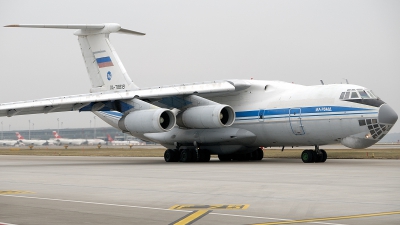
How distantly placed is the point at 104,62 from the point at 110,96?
473 centimetres

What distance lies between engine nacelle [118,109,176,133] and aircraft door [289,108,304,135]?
4.69 metres

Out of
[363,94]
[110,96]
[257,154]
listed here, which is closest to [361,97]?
[363,94]

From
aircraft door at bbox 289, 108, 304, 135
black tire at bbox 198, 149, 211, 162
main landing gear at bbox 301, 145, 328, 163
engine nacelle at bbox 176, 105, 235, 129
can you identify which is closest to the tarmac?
aircraft door at bbox 289, 108, 304, 135

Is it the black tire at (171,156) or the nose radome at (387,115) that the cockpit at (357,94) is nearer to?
the nose radome at (387,115)

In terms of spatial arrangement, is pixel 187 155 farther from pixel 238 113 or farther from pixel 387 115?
pixel 387 115

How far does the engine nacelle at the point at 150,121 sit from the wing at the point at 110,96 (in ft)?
3.05

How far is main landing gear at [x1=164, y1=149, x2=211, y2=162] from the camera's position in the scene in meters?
25.8

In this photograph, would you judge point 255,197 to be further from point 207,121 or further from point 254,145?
point 254,145

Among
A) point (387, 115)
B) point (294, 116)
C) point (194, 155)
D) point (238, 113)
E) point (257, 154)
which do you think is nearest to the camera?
point (387, 115)

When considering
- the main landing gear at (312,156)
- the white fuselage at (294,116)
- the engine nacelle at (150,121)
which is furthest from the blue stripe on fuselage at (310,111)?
the engine nacelle at (150,121)

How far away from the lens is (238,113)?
2541 centimetres

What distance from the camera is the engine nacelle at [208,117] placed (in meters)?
23.6

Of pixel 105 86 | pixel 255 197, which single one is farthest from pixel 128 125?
pixel 255 197

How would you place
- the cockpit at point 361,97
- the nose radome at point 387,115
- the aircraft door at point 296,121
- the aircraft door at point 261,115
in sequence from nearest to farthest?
the nose radome at point 387,115 < the cockpit at point 361,97 < the aircraft door at point 296,121 < the aircraft door at point 261,115
